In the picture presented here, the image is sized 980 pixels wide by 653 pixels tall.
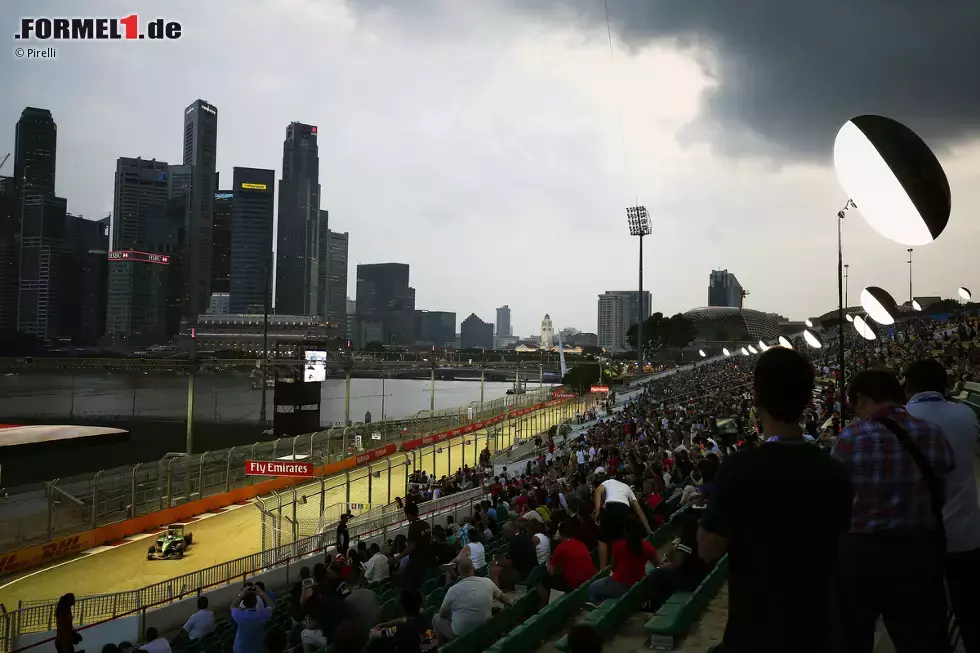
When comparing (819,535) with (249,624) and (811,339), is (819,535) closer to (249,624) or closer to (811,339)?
(249,624)

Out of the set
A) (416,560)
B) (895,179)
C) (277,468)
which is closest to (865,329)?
(416,560)

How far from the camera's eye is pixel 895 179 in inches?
141

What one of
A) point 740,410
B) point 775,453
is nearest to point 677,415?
point 740,410

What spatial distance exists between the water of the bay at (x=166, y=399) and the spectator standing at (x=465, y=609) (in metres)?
84.6

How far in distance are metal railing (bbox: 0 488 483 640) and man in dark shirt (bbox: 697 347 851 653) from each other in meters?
12.0

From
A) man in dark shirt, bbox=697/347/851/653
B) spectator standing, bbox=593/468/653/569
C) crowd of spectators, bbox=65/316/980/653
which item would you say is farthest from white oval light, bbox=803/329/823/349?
man in dark shirt, bbox=697/347/851/653

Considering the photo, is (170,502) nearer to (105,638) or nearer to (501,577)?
(105,638)

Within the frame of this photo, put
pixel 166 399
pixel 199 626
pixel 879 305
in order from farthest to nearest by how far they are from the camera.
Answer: pixel 166 399, pixel 879 305, pixel 199 626

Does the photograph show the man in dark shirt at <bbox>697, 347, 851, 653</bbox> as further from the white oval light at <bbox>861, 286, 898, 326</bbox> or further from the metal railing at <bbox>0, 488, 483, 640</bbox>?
the metal railing at <bbox>0, 488, 483, 640</bbox>

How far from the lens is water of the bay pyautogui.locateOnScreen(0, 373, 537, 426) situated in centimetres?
10731

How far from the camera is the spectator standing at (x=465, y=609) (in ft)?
17.9

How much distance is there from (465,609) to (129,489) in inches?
784

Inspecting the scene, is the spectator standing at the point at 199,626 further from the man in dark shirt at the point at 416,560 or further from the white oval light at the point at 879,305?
the white oval light at the point at 879,305

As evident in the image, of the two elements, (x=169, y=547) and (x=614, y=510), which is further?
(x=169, y=547)
